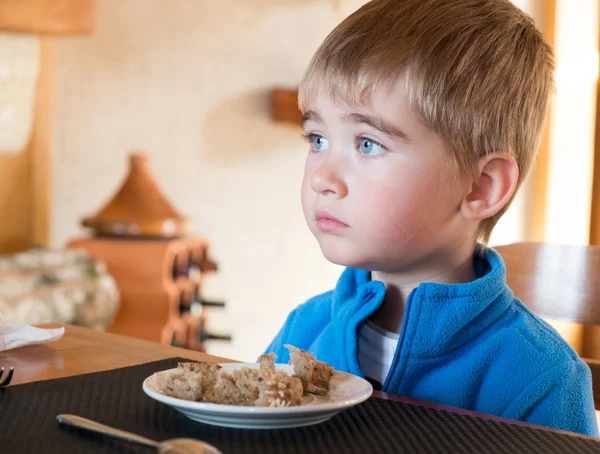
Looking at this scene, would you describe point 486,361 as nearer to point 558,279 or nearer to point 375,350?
point 375,350

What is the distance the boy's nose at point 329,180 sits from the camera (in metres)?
0.95

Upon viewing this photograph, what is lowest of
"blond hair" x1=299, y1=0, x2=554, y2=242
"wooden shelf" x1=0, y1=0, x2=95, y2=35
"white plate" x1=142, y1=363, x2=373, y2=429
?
"white plate" x1=142, y1=363, x2=373, y2=429

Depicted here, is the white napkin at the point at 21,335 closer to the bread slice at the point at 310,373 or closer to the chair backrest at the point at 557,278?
the bread slice at the point at 310,373

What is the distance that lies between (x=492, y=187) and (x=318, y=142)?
0.22 metres

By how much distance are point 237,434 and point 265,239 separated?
10.5ft

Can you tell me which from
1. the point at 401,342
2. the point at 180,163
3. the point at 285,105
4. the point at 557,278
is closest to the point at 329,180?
the point at 401,342

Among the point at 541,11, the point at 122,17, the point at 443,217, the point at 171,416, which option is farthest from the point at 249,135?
the point at 171,416

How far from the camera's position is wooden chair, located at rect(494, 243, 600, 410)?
123 centimetres

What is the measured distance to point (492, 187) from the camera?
107 cm

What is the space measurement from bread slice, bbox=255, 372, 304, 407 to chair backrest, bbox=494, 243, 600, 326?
2.22 ft

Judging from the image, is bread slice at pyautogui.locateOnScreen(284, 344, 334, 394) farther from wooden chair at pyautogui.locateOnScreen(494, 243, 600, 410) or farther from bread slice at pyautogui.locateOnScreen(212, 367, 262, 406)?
wooden chair at pyautogui.locateOnScreen(494, 243, 600, 410)

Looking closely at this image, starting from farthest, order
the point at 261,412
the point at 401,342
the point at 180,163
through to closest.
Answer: the point at 180,163 → the point at 401,342 → the point at 261,412

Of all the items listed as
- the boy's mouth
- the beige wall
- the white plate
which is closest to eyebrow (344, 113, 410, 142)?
the boy's mouth

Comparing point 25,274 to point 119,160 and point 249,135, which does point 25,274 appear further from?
point 249,135
